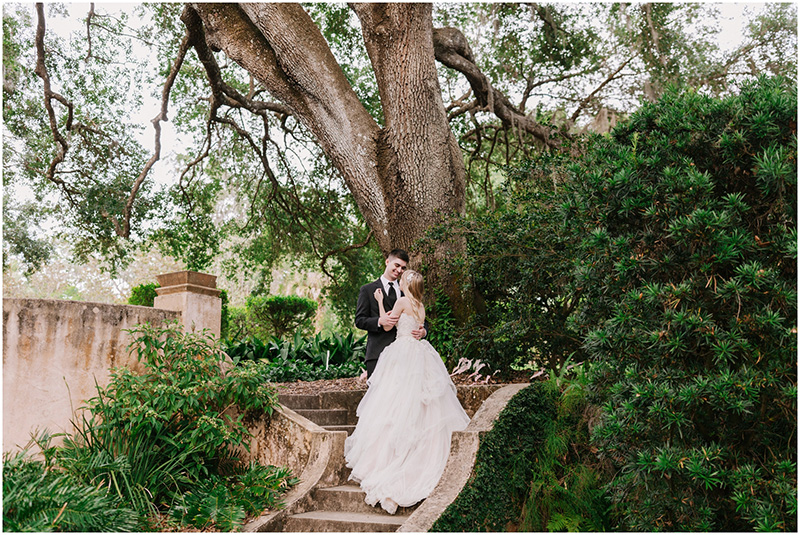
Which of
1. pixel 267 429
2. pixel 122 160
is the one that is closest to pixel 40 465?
pixel 267 429

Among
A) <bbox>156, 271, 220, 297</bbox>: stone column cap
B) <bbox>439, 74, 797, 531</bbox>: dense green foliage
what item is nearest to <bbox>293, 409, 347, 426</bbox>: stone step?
<bbox>156, 271, 220, 297</bbox>: stone column cap

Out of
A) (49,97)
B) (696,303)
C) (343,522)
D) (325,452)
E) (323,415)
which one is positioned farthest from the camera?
(49,97)

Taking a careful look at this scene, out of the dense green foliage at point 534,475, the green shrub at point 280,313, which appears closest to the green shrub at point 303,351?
the green shrub at point 280,313

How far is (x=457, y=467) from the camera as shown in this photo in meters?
4.87

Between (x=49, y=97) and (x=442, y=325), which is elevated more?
(x=49, y=97)

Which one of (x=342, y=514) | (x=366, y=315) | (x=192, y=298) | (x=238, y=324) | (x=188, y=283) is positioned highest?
(x=238, y=324)

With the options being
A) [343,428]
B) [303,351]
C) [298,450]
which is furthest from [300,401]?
[303,351]

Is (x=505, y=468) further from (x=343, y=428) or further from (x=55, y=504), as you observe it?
(x=55, y=504)

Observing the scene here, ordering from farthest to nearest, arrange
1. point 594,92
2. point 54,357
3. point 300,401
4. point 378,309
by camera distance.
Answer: point 594,92, point 300,401, point 378,309, point 54,357

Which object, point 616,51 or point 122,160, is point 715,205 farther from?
point 122,160

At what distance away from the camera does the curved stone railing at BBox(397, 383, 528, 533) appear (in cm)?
438

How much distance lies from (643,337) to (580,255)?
87 cm

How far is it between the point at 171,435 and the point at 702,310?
4.49 meters

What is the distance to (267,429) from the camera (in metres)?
6.02
